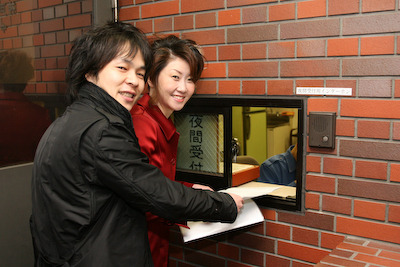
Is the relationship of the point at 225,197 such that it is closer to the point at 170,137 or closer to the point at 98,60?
the point at 170,137

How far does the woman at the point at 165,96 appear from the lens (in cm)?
189

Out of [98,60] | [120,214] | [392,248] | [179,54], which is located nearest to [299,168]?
[392,248]

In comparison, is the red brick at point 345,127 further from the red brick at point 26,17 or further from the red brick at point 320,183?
the red brick at point 26,17

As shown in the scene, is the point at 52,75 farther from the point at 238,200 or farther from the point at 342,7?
the point at 342,7

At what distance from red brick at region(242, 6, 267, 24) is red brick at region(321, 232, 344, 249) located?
4.00 ft

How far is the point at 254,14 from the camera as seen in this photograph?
2.12 metres

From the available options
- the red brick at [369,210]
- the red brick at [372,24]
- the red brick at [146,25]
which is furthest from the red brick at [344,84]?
the red brick at [146,25]

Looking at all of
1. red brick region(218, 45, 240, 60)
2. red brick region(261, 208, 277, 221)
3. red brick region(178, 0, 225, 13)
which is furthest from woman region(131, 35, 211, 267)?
red brick region(261, 208, 277, 221)

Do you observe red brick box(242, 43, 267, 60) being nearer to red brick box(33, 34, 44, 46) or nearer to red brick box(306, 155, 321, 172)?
red brick box(306, 155, 321, 172)

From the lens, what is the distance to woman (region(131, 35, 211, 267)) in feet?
6.19

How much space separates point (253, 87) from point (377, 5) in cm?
74

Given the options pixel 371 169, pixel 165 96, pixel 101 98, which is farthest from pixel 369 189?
pixel 101 98

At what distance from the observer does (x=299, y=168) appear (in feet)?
6.83

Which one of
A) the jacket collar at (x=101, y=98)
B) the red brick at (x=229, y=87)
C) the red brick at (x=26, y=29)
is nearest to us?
the jacket collar at (x=101, y=98)
